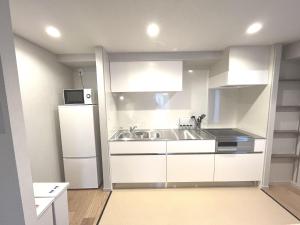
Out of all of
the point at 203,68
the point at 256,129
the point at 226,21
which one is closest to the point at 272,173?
the point at 256,129

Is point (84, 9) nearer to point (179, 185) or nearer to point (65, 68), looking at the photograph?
point (65, 68)

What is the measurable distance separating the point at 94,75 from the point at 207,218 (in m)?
2.95

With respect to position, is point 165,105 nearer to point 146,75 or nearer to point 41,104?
point 146,75

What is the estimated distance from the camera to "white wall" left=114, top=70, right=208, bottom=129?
3.01 m

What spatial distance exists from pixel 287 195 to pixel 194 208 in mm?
1525

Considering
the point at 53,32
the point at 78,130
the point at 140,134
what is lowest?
the point at 140,134

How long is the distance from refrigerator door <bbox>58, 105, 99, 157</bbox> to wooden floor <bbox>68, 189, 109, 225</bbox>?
0.62 m

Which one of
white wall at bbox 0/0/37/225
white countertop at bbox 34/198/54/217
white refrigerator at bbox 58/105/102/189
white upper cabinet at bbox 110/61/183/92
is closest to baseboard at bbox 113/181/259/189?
white refrigerator at bbox 58/105/102/189

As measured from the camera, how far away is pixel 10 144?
31.7 inches

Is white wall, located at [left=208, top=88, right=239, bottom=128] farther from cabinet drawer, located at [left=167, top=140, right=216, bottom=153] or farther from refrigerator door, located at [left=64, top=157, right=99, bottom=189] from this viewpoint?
refrigerator door, located at [left=64, top=157, right=99, bottom=189]

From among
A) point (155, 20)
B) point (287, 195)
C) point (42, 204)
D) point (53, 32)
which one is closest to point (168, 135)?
point (155, 20)

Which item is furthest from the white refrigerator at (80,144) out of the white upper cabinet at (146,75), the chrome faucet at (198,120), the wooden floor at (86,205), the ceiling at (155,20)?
the chrome faucet at (198,120)

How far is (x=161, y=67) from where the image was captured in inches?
99.5

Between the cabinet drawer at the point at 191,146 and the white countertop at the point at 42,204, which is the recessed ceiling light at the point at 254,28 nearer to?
the cabinet drawer at the point at 191,146
